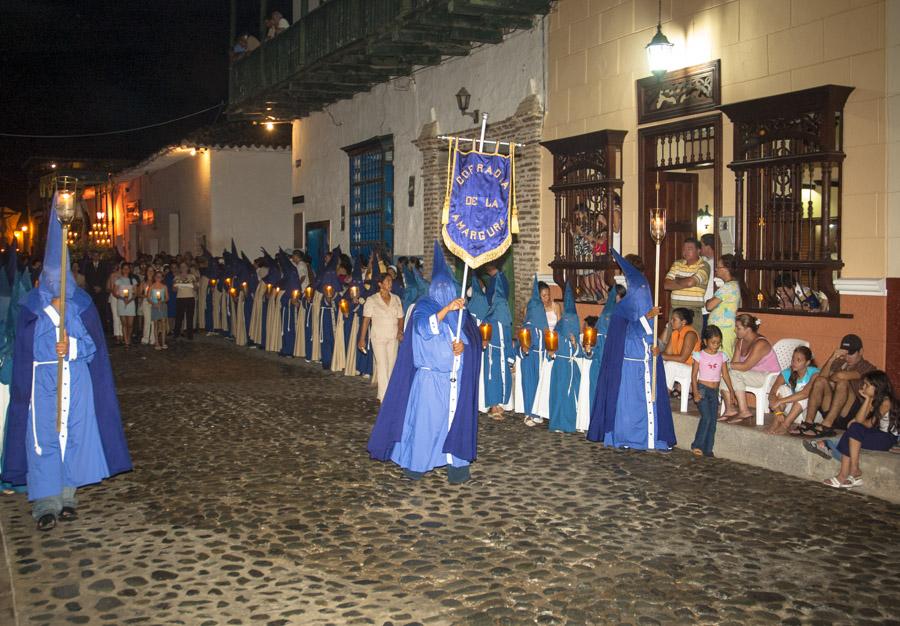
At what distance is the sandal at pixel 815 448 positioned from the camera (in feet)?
26.3

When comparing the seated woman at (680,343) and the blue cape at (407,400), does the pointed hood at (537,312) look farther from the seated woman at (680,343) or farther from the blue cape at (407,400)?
the blue cape at (407,400)

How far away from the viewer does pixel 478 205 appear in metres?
8.34

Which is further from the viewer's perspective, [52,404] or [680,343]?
[680,343]

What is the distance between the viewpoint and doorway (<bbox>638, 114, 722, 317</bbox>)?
37.0 feet

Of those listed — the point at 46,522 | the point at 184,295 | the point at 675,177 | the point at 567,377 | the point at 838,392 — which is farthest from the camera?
the point at 184,295

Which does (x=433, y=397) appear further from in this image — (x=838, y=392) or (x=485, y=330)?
(x=838, y=392)

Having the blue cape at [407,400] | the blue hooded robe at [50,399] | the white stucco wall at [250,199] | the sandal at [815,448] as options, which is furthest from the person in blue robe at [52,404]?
the white stucco wall at [250,199]

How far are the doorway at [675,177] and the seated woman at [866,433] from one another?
3570 mm

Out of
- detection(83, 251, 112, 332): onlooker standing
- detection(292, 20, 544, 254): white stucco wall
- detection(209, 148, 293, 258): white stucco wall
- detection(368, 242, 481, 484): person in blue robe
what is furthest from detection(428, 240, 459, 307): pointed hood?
detection(209, 148, 293, 258): white stucco wall

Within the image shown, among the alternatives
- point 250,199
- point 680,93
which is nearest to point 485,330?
point 680,93

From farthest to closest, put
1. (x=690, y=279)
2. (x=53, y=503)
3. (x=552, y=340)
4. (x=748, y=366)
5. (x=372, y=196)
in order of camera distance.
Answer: (x=372, y=196)
(x=690, y=279)
(x=552, y=340)
(x=748, y=366)
(x=53, y=503)

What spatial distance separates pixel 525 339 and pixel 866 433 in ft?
13.9

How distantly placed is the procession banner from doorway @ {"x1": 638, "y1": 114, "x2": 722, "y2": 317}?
3.66 meters

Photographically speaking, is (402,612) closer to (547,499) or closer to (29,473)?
(547,499)
